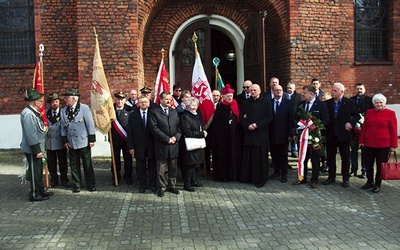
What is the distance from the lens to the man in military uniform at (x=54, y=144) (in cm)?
747

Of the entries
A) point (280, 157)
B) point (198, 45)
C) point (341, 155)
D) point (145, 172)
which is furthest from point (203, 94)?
point (198, 45)

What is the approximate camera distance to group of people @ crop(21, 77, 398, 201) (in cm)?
698

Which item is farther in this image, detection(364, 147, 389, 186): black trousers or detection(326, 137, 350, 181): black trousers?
detection(326, 137, 350, 181): black trousers

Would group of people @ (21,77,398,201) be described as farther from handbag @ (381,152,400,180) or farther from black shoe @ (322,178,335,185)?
handbag @ (381,152,400,180)

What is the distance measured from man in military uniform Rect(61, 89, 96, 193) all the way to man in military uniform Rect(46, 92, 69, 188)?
18cm

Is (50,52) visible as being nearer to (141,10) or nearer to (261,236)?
(141,10)

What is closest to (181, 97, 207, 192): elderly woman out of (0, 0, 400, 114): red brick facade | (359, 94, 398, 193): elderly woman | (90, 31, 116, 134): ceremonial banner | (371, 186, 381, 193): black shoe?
(90, 31, 116, 134): ceremonial banner

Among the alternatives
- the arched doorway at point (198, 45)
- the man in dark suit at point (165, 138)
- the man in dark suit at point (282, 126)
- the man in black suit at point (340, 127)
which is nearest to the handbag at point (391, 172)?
the man in black suit at point (340, 127)

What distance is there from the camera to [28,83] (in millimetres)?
11141

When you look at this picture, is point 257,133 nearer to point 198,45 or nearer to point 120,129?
point 120,129

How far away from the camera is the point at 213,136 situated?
806 centimetres

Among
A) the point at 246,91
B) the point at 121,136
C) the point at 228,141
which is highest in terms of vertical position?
the point at 246,91

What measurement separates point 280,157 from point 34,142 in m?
4.57

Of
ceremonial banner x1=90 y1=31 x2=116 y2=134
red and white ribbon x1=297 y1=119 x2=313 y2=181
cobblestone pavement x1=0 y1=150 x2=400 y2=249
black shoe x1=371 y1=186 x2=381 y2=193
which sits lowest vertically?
cobblestone pavement x1=0 y1=150 x2=400 y2=249
